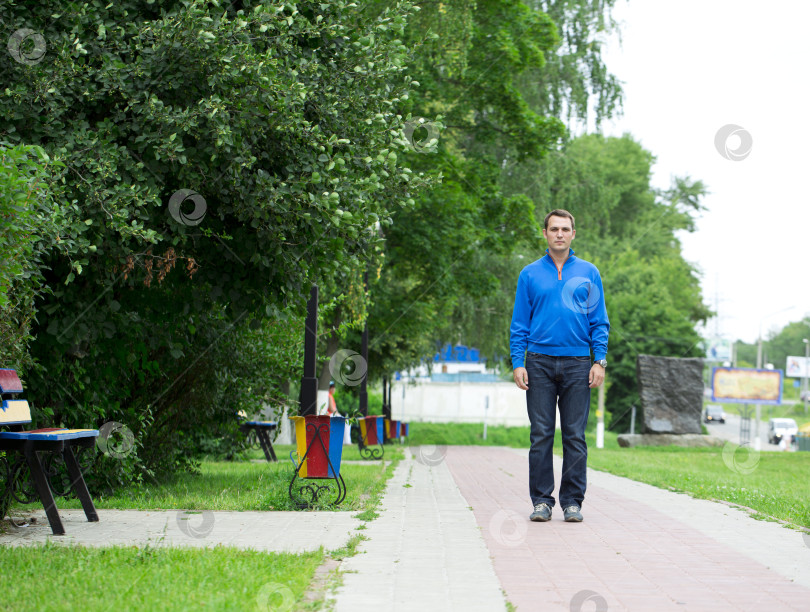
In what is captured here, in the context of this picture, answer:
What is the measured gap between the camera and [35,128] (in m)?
7.05

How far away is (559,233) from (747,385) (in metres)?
31.0

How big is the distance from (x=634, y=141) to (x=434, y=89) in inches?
1752

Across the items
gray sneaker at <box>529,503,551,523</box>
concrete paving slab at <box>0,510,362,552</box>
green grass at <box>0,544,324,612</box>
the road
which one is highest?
green grass at <box>0,544,324,612</box>

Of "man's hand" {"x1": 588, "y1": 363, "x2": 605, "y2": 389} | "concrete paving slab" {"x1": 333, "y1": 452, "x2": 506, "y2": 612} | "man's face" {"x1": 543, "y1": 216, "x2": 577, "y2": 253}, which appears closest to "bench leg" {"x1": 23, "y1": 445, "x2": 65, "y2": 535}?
"concrete paving slab" {"x1": 333, "y1": 452, "x2": 506, "y2": 612}

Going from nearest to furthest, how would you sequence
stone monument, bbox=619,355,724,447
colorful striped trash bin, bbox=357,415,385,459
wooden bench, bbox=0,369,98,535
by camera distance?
1. wooden bench, bbox=0,369,98,535
2. colorful striped trash bin, bbox=357,415,385,459
3. stone monument, bbox=619,355,724,447

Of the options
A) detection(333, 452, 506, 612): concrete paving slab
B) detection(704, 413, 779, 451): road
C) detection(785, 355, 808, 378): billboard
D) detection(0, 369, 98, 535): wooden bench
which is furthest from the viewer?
detection(785, 355, 808, 378): billboard

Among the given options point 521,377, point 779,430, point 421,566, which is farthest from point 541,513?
point 779,430

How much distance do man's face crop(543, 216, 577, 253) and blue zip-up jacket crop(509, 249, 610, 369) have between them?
0.43 feet

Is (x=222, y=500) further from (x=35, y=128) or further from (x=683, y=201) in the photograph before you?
(x=683, y=201)

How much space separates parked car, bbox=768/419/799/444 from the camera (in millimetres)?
59547

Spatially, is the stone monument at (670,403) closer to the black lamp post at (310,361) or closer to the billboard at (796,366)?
the black lamp post at (310,361)

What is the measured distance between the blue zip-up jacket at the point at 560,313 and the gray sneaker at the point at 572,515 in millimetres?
1107

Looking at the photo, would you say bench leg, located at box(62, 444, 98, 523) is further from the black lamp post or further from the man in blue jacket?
the black lamp post

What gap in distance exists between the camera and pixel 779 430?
201ft
